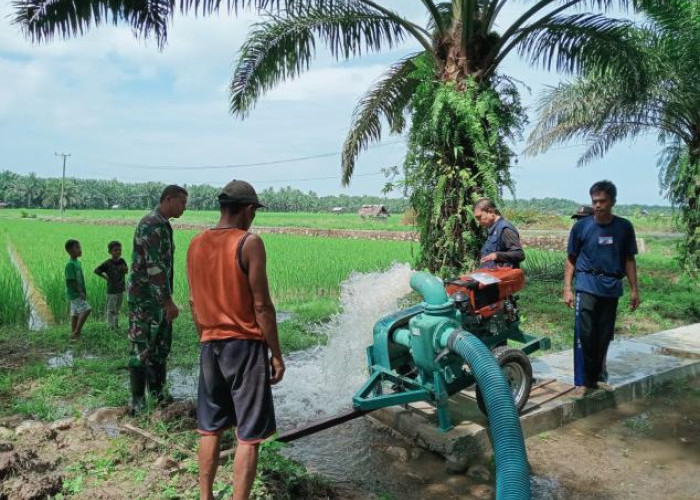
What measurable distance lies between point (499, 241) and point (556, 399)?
49.7 inches

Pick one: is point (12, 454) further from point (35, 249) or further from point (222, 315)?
point (35, 249)

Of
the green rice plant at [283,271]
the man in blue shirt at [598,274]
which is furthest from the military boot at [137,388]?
the green rice plant at [283,271]

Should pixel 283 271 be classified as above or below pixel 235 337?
below

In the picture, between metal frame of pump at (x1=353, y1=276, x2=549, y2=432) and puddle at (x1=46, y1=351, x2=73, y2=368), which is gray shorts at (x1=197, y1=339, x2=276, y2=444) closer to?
metal frame of pump at (x1=353, y1=276, x2=549, y2=432)

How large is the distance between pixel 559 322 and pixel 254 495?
5681 mm

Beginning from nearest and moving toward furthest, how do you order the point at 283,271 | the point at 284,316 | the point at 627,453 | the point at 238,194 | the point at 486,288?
the point at 238,194
the point at 627,453
the point at 486,288
the point at 284,316
the point at 283,271

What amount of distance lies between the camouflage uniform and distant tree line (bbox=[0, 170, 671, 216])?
228 feet

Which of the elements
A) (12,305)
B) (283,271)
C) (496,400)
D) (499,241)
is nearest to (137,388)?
(496,400)

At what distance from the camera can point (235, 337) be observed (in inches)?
96.0

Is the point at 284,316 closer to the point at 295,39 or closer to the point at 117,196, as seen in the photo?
the point at 295,39

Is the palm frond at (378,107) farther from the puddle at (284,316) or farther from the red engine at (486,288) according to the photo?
the red engine at (486,288)

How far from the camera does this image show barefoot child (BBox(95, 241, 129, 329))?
650cm

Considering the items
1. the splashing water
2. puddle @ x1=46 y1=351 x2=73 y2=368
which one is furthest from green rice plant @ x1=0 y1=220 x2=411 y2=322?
puddle @ x1=46 y1=351 x2=73 y2=368

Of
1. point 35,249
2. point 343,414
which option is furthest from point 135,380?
point 35,249
